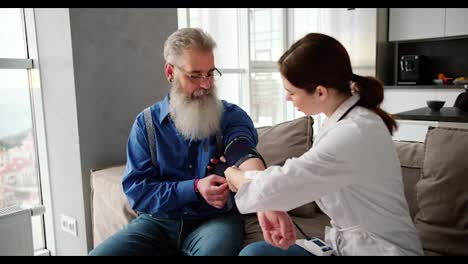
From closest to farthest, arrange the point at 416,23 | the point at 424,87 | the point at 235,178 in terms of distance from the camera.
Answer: the point at 235,178, the point at 424,87, the point at 416,23

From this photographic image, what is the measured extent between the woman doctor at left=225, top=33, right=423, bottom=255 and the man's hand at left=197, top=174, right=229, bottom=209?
238 millimetres

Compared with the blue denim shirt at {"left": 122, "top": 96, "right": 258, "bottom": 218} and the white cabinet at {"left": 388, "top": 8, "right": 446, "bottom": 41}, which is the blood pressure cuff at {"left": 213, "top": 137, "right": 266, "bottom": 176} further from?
the white cabinet at {"left": 388, "top": 8, "right": 446, "bottom": 41}

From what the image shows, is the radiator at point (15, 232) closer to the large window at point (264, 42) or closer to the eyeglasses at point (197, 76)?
the eyeglasses at point (197, 76)

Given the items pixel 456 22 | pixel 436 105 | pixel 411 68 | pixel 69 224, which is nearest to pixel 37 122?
pixel 69 224

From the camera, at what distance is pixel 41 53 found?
2.11 metres

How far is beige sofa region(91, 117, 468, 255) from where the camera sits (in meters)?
1.36

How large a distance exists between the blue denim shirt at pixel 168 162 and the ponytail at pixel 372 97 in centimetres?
54

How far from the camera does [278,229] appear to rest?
42.1 inches

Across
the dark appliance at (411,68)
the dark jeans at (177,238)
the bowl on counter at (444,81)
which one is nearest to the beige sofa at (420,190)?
the dark jeans at (177,238)

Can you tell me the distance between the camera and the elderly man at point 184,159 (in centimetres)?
142

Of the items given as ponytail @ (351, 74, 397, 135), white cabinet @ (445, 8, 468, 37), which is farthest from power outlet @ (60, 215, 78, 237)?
white cabinet @ (445, 8, 468, 37)

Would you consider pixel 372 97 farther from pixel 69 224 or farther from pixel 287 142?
pixel 69 224

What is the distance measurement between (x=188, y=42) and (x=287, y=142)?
70 centimetres

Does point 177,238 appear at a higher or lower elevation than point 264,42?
lower
